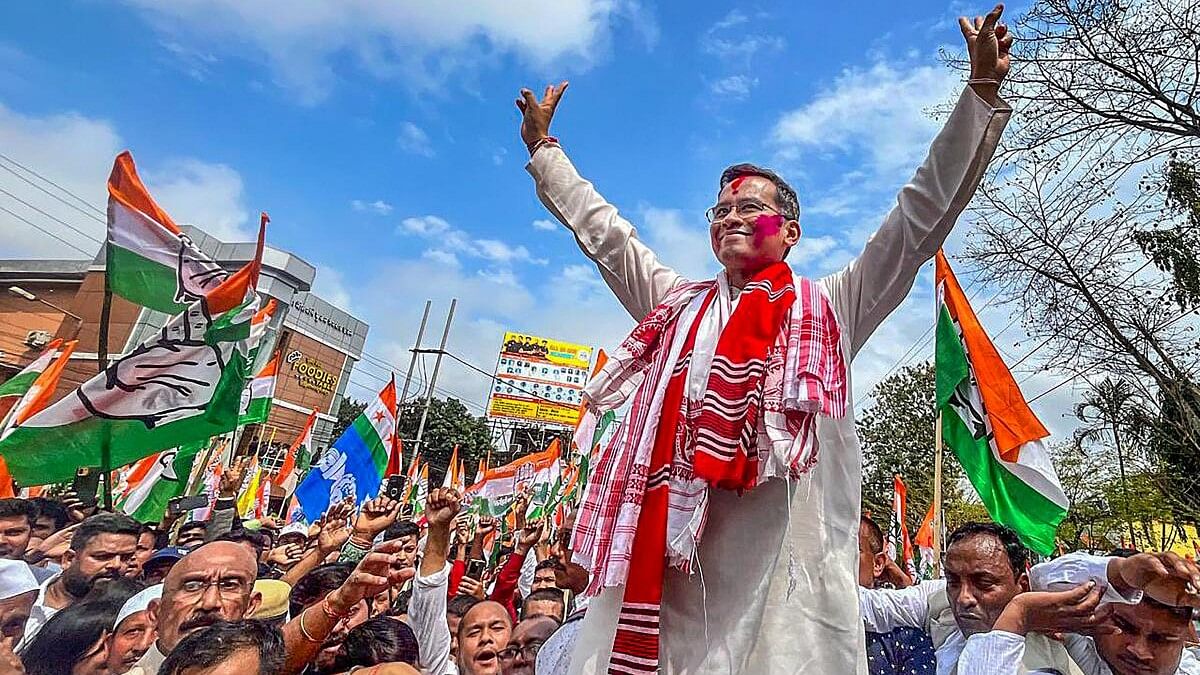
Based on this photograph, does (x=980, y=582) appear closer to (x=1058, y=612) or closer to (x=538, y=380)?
(x=1058, y=612)

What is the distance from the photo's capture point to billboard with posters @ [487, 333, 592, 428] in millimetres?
52906

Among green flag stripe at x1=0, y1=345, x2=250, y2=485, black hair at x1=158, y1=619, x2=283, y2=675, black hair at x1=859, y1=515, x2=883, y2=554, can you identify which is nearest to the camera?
black hair at x1=158, y1=619, x2=283, y2=675

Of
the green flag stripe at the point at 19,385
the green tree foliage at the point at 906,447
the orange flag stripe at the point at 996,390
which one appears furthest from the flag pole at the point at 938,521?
the green tree foliage at the point at 906,447

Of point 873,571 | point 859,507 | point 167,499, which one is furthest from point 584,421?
point 859,507

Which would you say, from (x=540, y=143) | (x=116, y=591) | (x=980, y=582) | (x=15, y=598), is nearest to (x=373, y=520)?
(x=116, y=591)

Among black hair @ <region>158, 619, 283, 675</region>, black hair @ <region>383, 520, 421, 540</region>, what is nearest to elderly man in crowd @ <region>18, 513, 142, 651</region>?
black hair @ <region>383, 520, 421, 540</region>

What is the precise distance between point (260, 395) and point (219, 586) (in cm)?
815

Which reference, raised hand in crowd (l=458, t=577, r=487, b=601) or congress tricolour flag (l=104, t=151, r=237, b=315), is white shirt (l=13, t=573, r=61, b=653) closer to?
Result: congress tricolour flag (l=104, t=151, r=237, b=315)

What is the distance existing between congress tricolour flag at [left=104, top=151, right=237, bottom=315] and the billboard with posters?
4550 centimetres

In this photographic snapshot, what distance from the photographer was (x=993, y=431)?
5.59 meters

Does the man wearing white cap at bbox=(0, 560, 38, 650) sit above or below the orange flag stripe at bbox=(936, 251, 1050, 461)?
below

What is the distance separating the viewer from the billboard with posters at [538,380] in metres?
52.9

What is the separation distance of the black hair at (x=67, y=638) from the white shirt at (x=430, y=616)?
1.36 meters

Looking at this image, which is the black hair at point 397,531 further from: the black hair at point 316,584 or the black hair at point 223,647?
the black hair at point 223,647
